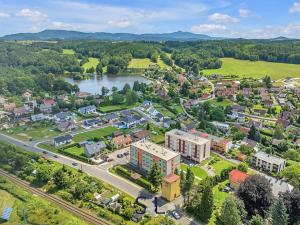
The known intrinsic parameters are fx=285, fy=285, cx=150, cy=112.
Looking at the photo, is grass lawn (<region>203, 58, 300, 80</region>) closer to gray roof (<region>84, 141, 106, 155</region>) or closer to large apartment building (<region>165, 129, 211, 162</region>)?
large apartment building (<region>165, 129, 211, 162</region>)

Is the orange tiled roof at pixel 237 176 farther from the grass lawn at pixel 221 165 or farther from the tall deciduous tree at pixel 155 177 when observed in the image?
the tall deciduous tree at pixel 155 177

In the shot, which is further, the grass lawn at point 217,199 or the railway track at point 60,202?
the grass lawn at point 217,199

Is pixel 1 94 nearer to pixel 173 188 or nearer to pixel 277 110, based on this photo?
pixel 173 188

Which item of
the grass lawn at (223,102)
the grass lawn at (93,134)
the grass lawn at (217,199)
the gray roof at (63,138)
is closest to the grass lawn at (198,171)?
the grass lawn at (217,199)

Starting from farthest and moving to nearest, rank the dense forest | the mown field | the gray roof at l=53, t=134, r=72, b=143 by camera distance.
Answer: the mown field
the dense forest
the gray roof at l=53, t=134, r=72, b=143

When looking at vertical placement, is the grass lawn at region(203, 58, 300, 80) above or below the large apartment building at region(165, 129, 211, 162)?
above

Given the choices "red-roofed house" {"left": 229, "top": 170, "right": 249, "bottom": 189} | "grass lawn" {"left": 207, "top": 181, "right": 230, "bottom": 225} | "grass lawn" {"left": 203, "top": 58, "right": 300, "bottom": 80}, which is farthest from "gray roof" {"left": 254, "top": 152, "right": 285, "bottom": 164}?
"grass lawn" {"left": 203, "top": 58, "right": 300, "bottom": 80}

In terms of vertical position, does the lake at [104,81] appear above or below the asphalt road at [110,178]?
above

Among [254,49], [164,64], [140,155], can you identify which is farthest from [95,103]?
[254,49]
